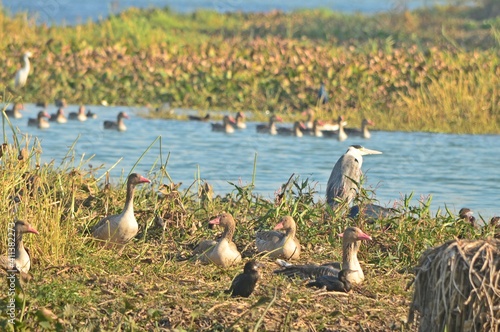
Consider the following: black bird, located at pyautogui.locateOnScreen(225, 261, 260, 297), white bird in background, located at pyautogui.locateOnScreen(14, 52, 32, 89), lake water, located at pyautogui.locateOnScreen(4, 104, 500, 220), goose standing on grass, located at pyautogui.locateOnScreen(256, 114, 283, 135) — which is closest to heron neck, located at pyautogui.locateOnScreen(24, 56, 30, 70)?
white bird in background, located at pyautogui.locateOnScreen(14, 52, 32, 89)

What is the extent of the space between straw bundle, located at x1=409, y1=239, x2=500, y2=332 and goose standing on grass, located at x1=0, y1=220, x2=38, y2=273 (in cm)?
280

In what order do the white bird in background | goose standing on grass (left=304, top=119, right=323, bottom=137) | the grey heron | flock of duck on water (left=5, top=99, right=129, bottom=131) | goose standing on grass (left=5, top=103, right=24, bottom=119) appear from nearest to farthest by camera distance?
1. the grey heron
2. goose standing on grass (left=304, top=119, right=323, bottom=137)
3. flock of duck on water (left=5, top=99, right=129, bottom=131)
4. goose standing on grass (left=5, top=103, right=24, bottom=119)
5. the white bird in background

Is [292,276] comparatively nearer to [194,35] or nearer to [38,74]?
[38,74]

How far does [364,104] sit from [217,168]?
620 centimetres

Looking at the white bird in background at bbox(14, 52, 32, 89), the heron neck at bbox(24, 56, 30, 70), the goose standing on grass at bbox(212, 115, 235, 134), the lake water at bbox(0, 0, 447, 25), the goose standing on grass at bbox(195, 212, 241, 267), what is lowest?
the goose standing on grass at bbox(212, 115, 235, 134)

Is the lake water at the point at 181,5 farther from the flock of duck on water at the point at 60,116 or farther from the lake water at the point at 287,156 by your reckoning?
the lake water at the point at 287,156

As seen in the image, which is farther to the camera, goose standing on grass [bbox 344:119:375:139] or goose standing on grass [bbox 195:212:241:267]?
goose standing on grass [bbox 344:119:375:139]

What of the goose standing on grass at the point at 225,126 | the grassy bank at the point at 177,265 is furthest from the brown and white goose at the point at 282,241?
the goose standing on grass at the point at 225,126

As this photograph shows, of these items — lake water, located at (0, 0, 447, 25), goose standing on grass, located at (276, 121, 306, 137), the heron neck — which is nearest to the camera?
goose standing on grass, located at (276, 121, 306, 137)

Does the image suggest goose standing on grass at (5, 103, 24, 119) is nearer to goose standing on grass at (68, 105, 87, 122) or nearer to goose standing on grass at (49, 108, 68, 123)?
goose standing on grass at (49, 108, 68, 123)

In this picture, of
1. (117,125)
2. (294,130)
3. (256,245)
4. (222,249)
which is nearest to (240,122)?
(294,130)

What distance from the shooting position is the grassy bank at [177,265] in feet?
22.1

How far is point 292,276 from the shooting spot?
26.1 feet

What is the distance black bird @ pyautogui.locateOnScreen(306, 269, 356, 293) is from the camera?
7.48 m
